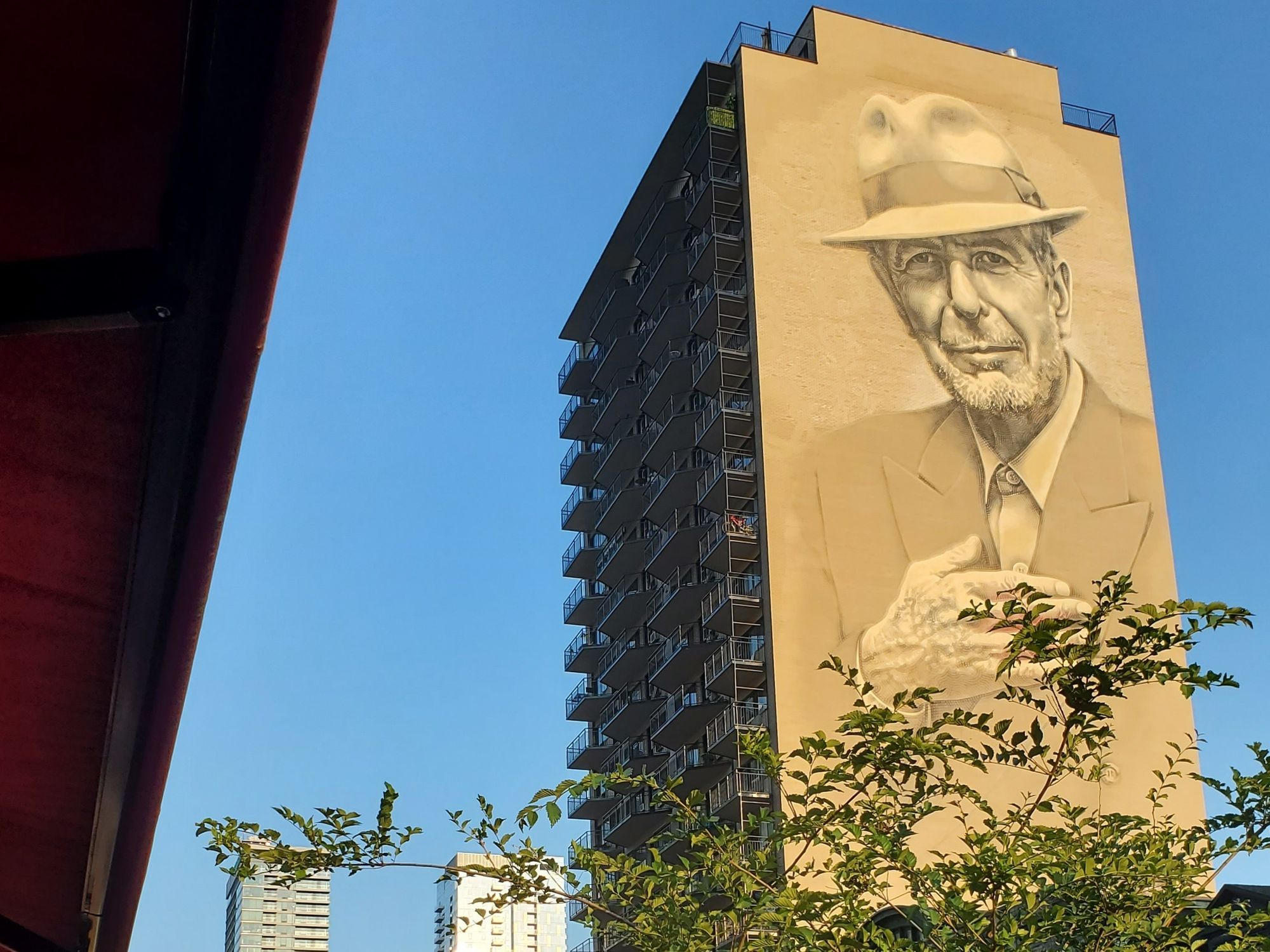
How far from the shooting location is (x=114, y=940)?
9.64 meters

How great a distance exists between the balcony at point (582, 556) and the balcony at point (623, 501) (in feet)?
5.78

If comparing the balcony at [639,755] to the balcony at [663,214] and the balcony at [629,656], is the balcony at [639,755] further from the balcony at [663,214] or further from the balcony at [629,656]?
the balcony at [663,214]

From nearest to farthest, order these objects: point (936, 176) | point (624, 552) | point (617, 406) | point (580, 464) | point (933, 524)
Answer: point (933, 524), point (936, 176), point (624, 552), point (617, 406), point (580, 464)

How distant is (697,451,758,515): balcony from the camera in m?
44.7

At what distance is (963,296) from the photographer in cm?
4741

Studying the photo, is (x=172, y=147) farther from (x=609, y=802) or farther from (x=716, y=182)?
(x=609, y=802)

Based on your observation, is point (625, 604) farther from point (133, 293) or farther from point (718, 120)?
point (133, 293)

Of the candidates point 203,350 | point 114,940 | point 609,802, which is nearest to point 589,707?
point 609,802

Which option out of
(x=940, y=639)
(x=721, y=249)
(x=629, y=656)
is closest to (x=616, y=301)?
(x=721, y=249)

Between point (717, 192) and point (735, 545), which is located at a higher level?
point (717, 192)

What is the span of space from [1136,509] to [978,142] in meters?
13.0

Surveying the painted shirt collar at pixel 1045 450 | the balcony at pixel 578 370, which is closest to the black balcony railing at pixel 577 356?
the balcony at pixel 578 370

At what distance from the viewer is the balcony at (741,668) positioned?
43122mm

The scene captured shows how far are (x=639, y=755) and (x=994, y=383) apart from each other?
18.3 m
